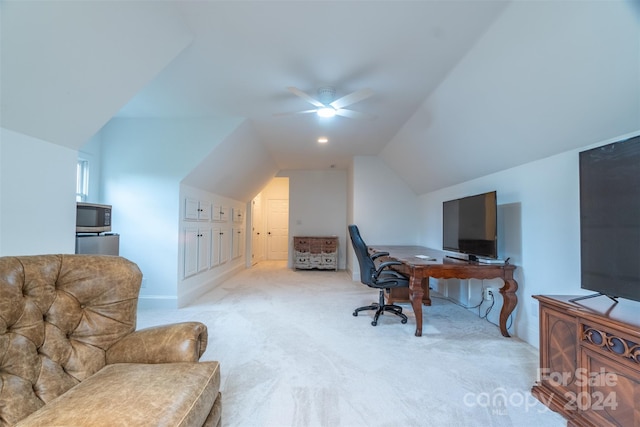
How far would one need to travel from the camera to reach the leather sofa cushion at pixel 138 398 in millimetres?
938

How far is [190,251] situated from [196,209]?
61 cm

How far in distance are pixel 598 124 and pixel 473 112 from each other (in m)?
0.97

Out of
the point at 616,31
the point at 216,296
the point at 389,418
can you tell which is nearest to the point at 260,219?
the point at 216,296

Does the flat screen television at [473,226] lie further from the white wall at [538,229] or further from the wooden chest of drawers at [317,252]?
the wooden chest of drawers at [317,252]

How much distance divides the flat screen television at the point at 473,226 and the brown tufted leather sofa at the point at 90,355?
2709 millimetres

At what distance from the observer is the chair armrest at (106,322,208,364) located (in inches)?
53.6

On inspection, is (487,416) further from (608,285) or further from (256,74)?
(256,74)

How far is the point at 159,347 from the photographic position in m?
1.38

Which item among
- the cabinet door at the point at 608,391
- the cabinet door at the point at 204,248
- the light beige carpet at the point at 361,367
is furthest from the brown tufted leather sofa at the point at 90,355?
the cabinet door at the point at 204,248

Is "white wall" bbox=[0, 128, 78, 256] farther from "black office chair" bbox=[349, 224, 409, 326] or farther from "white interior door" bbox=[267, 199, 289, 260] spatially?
"white interior door" bbox=[267, 199, 289, 260]

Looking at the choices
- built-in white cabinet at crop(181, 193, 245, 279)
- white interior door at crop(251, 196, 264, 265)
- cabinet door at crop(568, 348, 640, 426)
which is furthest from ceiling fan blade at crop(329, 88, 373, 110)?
white interior door at crop(251, 196, 264, 265)

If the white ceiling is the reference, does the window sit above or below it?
below

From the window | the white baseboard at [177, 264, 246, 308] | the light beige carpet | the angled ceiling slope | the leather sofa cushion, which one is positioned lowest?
the light beige carpet

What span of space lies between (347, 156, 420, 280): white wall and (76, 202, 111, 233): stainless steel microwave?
3947 millimetres
